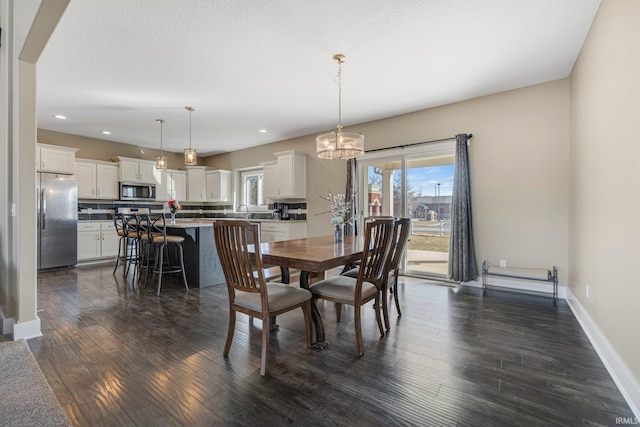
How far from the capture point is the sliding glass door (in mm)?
4469

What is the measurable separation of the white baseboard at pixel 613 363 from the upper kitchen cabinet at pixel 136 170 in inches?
309

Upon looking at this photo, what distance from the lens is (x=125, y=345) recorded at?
2.32 m

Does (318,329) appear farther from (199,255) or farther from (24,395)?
(199,255)

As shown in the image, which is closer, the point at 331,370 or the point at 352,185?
the point at 331,370

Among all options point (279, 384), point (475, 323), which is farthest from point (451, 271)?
point (279, 384)

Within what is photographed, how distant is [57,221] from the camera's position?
16.9ft

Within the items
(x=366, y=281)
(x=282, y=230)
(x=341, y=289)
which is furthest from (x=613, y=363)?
(x=282, y=230)

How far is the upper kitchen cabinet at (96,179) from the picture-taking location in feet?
19.2

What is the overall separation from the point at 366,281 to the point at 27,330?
2.83 metres

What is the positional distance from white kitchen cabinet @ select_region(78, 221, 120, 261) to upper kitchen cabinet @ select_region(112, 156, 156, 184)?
3.58 feet

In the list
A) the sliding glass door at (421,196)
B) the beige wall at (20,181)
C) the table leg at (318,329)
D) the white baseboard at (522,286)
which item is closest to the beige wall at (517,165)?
the white baseboard at (522,286)

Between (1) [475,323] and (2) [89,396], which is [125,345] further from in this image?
(1) [475,323]

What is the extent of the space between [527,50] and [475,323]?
2747 mm

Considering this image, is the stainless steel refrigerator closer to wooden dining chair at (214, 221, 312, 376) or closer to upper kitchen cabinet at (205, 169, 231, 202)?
upper kitchen cabinet at (205, 169, 231, 202)
